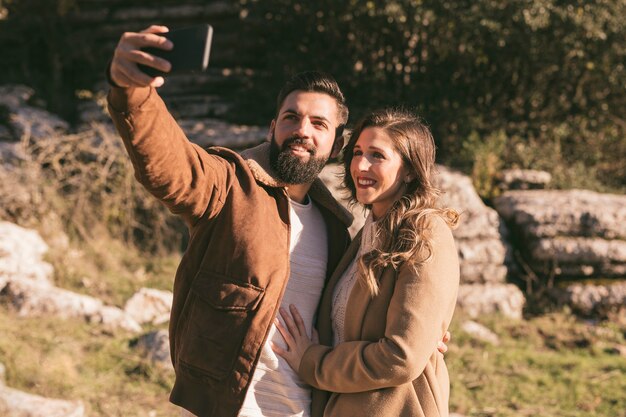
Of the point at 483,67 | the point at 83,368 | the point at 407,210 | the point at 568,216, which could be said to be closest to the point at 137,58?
the point at 407,210

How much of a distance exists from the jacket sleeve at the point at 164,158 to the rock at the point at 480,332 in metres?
4.61

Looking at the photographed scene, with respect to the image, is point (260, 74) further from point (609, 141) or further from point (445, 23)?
point (609, 141)

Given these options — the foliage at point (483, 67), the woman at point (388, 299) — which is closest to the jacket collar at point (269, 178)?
the woman at point (388, 299)

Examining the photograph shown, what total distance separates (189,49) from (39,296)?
4.71m

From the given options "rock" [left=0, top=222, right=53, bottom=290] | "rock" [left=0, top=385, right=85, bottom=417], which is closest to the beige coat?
"rock" [left=0, top=385, right=85, bottom=417]

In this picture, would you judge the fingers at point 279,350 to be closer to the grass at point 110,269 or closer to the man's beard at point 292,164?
the man's beard at point 292,164

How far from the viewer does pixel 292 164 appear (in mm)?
2623

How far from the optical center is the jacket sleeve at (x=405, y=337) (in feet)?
7.16

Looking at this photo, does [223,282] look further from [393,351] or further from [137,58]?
[137,58]

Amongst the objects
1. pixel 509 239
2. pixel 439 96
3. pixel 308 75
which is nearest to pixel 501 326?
pixel 509 239

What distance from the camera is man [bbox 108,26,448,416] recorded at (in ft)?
7.54

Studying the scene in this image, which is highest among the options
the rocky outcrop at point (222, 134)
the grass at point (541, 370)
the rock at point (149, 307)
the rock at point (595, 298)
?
the rocky outcrop at point (222, 134)

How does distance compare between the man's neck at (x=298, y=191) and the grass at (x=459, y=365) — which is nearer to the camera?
the man's neck at (x=298, y=191)

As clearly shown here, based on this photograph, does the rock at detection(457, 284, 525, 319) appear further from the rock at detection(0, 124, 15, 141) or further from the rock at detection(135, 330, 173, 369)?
the rock at detection(0, 124, 15, 141)
